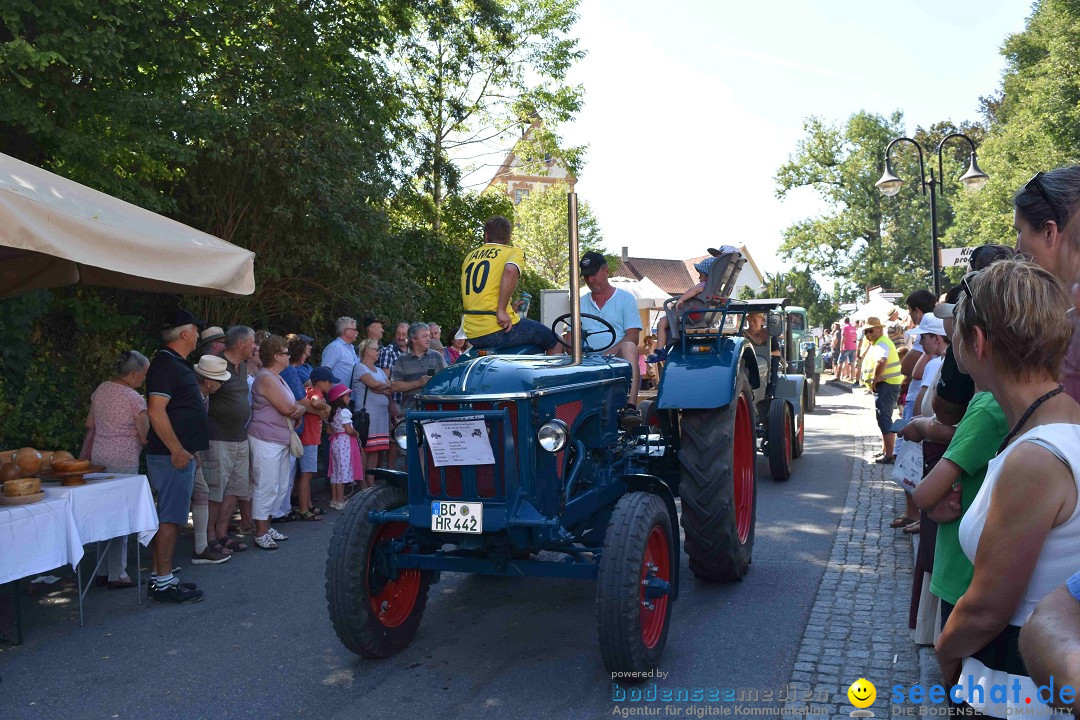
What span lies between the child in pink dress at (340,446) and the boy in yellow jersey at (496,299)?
12.3 ft

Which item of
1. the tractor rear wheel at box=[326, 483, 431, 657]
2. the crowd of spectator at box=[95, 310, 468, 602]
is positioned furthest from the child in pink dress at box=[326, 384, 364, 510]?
the tractor rear wheel at box=[326, 483, 431, 657]

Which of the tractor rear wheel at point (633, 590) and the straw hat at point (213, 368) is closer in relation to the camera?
the tractor rear wheel at point (633, 590)

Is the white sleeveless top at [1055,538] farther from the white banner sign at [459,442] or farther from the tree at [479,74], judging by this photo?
the tree at [479,74]

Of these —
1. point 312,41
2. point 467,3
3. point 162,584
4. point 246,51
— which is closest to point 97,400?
point 162,584

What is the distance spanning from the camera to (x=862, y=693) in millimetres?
3836

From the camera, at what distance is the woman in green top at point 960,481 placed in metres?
2.34

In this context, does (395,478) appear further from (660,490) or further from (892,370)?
(892,370)

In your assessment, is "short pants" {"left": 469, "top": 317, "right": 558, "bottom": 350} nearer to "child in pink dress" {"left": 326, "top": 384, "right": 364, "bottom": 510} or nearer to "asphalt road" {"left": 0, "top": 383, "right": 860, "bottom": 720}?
"asphalt road" {"left": 0, "top": 383, "right": 860, "bottom": 720}

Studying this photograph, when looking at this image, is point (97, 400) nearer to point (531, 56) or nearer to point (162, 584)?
point (162, 584)

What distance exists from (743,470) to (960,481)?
12.5ft

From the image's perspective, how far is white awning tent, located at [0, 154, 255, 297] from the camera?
475cm

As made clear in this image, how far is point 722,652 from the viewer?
14.5ft

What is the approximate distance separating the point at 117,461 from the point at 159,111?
4467mm

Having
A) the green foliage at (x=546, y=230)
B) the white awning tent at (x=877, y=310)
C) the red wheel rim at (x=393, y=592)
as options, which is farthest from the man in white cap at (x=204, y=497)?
the green foliage at (x=546, y=230)
